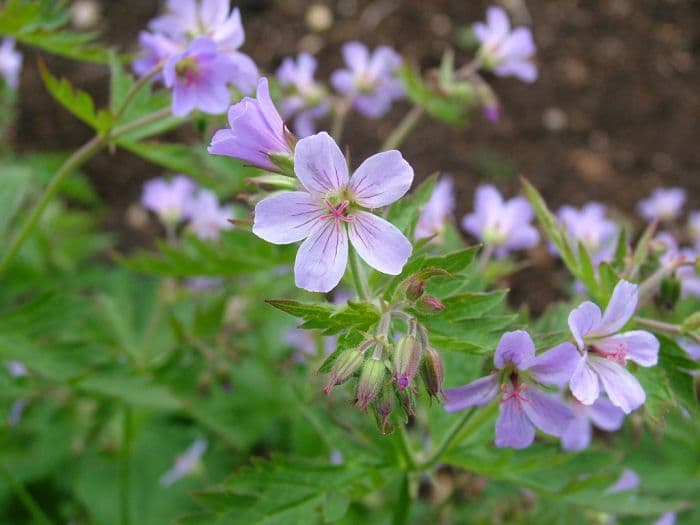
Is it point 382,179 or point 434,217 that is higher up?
point 382,179

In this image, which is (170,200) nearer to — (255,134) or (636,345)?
(255,134)

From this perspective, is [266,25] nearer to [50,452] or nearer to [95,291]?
[95,291]

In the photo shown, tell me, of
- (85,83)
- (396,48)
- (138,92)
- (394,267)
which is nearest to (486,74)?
(396,48)

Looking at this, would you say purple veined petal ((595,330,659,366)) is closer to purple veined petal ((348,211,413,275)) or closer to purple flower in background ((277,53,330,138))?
purple veined petal ((348,211,413,275))

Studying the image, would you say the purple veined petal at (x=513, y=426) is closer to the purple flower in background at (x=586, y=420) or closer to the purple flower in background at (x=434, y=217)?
the purple flower in background at (x=586, y=420)

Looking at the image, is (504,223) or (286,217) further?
(504,223)

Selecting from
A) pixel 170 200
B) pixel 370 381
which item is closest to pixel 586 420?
pixel 370 381

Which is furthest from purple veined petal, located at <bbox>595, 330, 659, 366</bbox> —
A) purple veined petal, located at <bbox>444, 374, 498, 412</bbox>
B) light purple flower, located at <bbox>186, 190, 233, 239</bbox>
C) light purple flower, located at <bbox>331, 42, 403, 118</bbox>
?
light purple flower, located at <bbox>186, 190, 233, 239</bbox>
